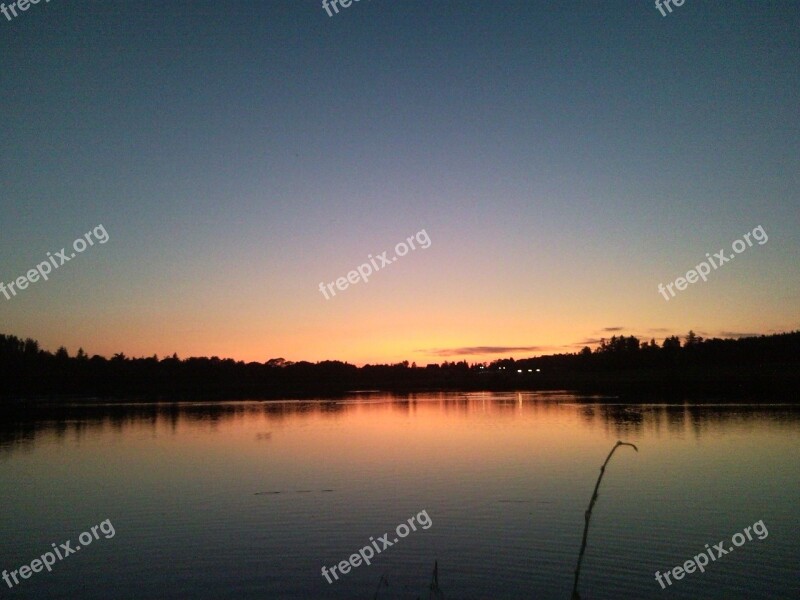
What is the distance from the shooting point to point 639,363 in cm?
13100

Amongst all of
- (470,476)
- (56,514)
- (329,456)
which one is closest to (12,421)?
(329,456)

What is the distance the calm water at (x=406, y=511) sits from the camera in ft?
38.5

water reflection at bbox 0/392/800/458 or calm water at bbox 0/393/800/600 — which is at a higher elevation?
water reflection at bbox 0/392/800/458

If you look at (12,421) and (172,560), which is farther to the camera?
(12,421)

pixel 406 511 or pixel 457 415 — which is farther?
pixel 457 415

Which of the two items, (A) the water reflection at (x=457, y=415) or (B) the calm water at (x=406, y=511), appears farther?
(A) the water reflection at (x=457, y=415)

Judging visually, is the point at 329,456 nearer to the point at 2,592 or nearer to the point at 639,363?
the point at 2,592

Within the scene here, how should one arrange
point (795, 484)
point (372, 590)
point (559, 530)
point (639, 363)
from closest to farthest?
point (372, 590), point (559, 530), point (795, 484), point (639, 363)

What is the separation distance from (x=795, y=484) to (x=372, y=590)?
15.0 metres

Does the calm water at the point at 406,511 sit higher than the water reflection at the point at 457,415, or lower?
lower

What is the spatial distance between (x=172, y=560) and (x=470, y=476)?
37.4 feet

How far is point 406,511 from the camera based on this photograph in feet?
56.6

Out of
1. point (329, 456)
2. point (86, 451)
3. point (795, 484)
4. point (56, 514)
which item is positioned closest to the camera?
point (56, 514)

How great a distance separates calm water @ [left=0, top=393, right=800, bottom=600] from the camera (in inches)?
463
